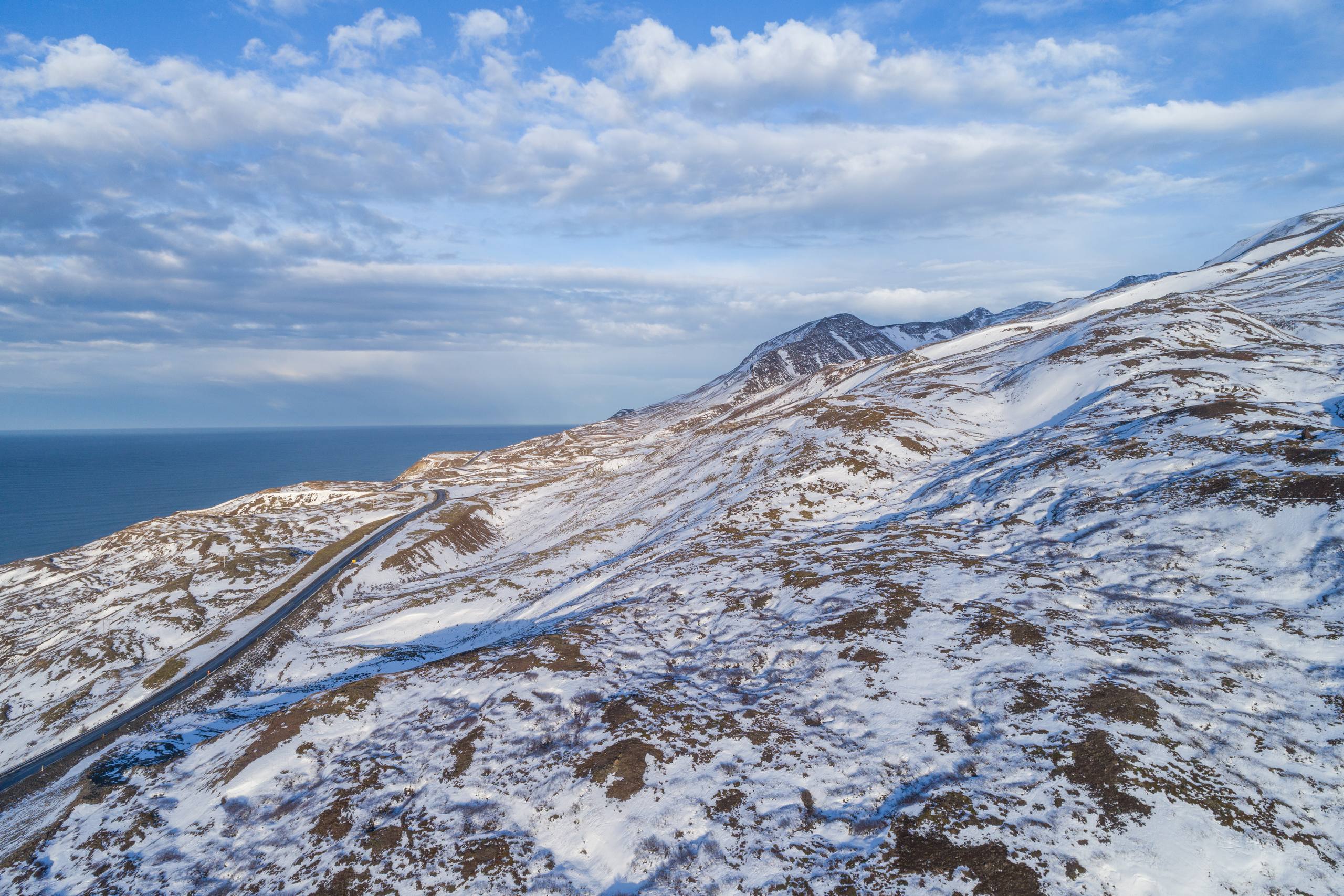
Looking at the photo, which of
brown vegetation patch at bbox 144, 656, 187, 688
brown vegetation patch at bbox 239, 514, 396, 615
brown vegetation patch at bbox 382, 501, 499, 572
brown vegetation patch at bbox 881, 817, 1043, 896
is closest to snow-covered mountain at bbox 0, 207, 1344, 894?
brown vegetation patch at bbox 881, 817, 1043, 896

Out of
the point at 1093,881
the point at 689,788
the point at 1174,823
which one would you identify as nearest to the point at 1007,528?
the point at 1174,823

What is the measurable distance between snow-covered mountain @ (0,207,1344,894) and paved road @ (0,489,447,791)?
3538 millimetres

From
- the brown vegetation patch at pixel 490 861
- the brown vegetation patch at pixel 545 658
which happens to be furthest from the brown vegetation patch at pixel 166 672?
the brown vegetation patch at pixel 490 861

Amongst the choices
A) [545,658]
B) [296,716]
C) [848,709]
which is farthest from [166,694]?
[848,709]

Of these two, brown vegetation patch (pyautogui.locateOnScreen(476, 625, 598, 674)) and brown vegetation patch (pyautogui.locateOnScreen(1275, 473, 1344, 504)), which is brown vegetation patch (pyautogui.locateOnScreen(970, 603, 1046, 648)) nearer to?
brown vegetation patch (pyautogui.locateOnScreen(1275, 473, 1344, 504))

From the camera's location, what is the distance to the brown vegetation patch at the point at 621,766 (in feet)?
50.9

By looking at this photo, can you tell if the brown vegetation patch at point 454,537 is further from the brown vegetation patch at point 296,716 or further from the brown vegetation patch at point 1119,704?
the brown vegetation patch at point 1119,704

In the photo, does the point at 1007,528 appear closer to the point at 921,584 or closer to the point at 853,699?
the point at 921,584

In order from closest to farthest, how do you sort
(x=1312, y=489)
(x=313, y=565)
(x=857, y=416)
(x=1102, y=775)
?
(x=1102, y=775), (x=1312, y=489), (x=857, y=416), (x=313, y=565)

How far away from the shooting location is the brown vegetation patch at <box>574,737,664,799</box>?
50.9 ft

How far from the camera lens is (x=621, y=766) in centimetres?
1623

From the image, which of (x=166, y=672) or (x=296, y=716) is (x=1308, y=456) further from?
(x=166, y=672)

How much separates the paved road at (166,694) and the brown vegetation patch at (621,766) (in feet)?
139

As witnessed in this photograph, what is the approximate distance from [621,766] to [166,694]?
47114 millimetres
